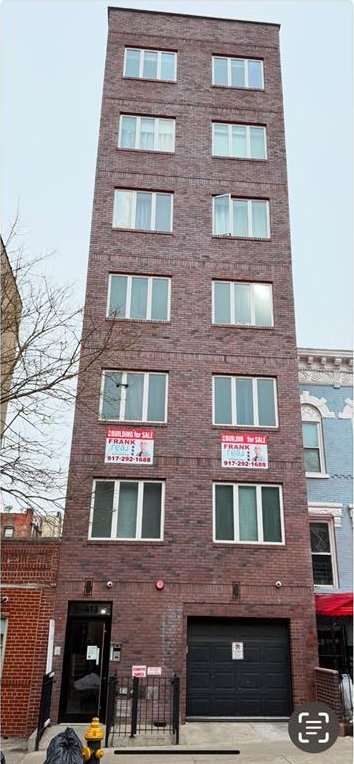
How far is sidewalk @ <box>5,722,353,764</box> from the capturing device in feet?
30.8

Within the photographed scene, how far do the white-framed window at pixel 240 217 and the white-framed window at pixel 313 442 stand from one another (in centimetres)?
562

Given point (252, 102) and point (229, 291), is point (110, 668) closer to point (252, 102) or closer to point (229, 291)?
point (229, 291)

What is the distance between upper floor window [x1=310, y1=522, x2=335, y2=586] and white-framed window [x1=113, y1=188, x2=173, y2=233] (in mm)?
9785

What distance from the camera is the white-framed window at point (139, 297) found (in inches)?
637

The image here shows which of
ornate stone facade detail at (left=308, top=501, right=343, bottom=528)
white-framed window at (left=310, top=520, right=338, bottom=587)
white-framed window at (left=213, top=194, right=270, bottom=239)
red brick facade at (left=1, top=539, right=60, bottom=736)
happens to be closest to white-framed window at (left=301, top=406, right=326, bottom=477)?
ornate stone facade detail at (left=308, top=501, right=343, bottom=528)

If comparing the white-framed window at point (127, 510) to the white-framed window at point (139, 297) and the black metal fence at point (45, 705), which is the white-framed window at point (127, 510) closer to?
the black metal fence at point (45, 705)

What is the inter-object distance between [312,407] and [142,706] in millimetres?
9407

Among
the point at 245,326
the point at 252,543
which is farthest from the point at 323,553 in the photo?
the point at 245,326

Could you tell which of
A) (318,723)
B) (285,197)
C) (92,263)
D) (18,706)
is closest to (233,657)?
(318,723)

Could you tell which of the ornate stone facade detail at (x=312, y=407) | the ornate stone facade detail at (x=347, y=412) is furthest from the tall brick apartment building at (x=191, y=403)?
the ornate stone facade detail at (x=347, y=412)

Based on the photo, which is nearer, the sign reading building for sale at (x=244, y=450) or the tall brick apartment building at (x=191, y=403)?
the tall brick apartment building at (x=191, y=403)

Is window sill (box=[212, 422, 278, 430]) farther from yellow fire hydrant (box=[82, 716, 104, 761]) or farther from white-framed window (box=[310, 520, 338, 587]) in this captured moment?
yellow fire hydrant (box=[82, 716, 104, 761])

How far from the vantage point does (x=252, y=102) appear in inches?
770

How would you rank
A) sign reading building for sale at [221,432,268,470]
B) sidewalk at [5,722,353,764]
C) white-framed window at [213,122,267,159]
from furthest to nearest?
1. white-framed window at [213,122,267,159]
2. sign reading building for sale at [221,432,268,470]
3. sidewalk at [5,722,353,764]
